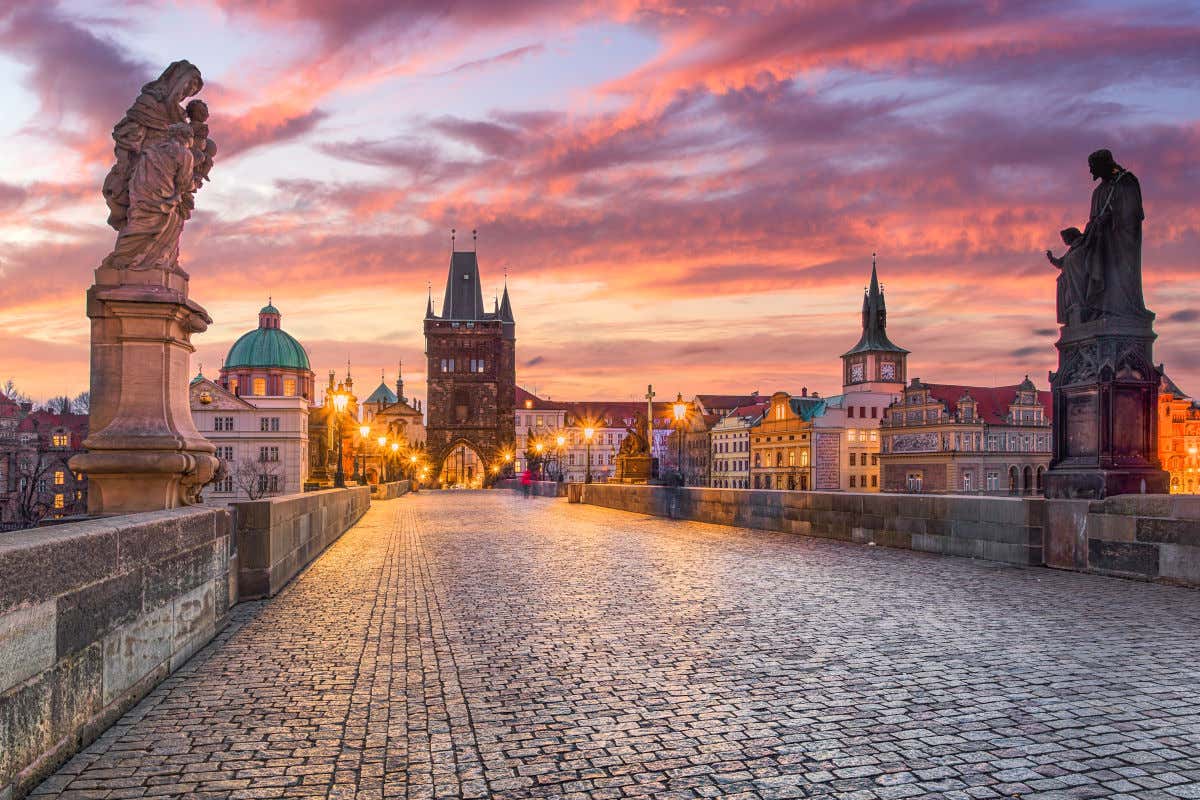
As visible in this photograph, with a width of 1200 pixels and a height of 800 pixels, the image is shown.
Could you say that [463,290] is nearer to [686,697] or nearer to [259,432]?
[259,432]

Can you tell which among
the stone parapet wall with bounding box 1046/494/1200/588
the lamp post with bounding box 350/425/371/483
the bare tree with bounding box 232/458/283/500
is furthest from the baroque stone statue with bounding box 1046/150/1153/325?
the bare tree with bounding box 232/458/283/500

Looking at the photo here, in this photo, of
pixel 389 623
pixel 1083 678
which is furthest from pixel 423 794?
pixel 389 623

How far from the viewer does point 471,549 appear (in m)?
16.7

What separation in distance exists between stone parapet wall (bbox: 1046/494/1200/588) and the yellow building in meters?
94.4

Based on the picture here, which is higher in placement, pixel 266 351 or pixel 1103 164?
pixel 266 351

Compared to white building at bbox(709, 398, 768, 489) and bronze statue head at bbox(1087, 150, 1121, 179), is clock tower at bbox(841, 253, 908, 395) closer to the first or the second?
white building at bbox(709, 398, 768, 489)

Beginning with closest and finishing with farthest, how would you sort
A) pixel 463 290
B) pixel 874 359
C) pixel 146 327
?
pixel 146 327 < pixel 874 359 < pixel 463 290

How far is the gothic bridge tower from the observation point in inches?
4909

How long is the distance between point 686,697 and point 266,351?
116752 millimetres

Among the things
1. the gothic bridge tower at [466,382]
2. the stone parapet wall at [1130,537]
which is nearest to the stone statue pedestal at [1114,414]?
the stone parapet wall at [1130,537]

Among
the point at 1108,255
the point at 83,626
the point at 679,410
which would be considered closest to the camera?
the point at 83,626

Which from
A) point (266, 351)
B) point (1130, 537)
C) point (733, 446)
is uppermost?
point (266, 351)

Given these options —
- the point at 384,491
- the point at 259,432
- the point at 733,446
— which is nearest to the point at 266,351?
the point at 259,432

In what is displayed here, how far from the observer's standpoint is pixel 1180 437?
106375 millimetres
